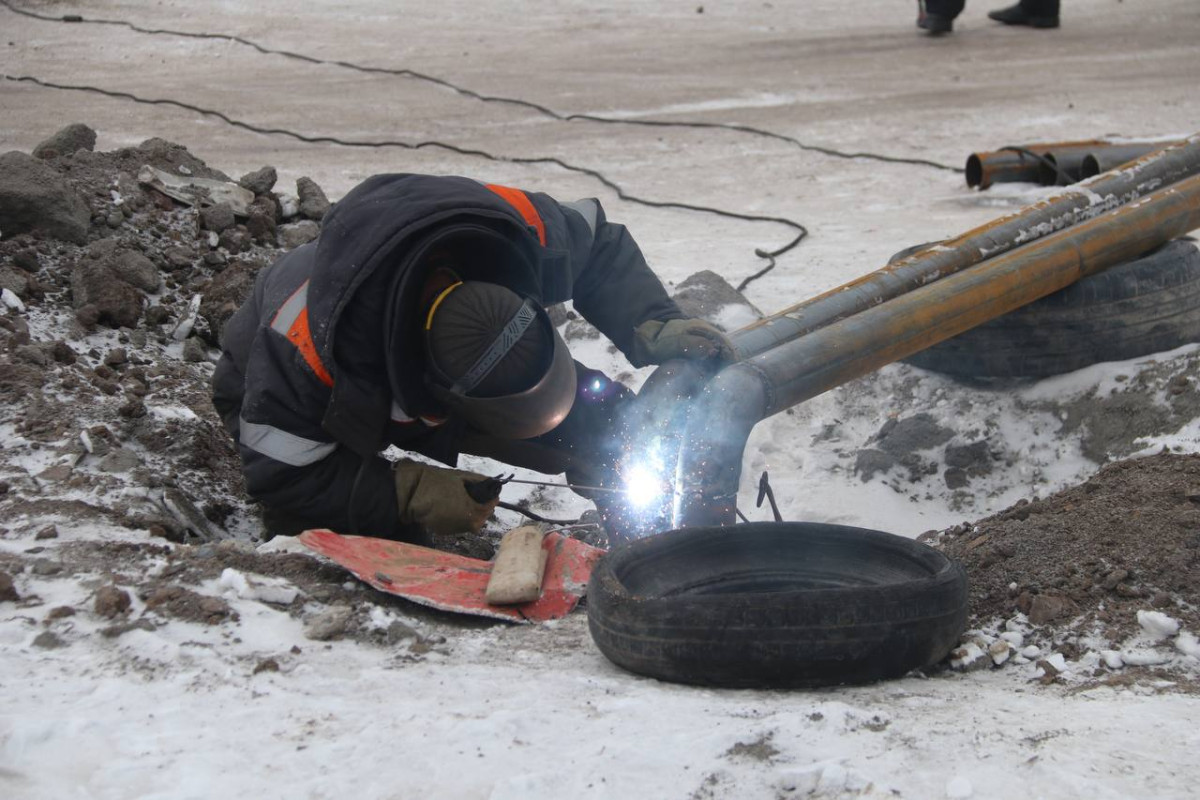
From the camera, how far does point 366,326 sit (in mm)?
3000

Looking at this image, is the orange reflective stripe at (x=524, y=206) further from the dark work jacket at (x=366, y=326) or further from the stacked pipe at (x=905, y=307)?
the stacked pipe at (x=905, y=307)

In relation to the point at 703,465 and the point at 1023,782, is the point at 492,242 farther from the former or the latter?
the point at 1023,782

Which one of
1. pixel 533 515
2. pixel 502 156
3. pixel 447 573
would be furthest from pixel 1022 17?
pixel 447 573

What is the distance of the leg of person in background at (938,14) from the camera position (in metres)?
10.3

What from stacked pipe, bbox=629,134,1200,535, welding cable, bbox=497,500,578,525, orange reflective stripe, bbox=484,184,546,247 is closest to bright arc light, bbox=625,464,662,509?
stacked pipe, bbox=629,134,1200,535

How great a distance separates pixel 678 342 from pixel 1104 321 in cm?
164

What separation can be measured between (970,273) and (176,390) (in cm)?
269

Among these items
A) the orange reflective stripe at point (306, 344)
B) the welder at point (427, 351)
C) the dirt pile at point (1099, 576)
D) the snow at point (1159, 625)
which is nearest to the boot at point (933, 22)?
the welder at point (427, 351)

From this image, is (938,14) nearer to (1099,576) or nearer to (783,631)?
(1099,576)

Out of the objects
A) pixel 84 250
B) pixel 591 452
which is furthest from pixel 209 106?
pixel 591 452

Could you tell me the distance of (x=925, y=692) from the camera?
98.4 inches

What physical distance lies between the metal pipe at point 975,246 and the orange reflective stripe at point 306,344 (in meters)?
1.24

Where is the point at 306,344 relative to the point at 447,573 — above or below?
above

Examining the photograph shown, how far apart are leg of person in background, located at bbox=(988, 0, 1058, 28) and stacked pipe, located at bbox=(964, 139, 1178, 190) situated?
448 centimetres
